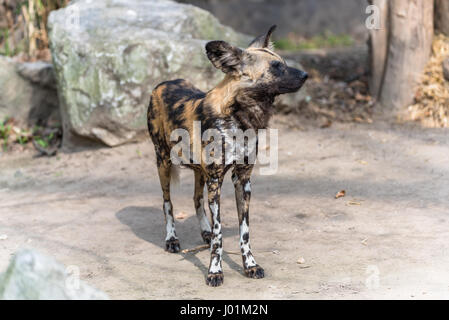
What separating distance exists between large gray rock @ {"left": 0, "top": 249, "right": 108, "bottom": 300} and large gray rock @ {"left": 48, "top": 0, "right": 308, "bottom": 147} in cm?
445

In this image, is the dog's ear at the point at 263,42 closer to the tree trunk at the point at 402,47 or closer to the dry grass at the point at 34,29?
the tree trunk at the point at 402,47

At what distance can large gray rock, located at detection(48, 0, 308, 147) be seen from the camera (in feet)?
23.6

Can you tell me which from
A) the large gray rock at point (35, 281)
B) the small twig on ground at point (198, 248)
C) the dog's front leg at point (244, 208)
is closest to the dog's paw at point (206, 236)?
the small twig on ground at point (198, 248)

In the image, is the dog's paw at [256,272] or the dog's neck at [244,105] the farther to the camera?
the dog's paw at [256,272]

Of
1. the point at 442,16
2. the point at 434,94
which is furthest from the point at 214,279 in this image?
the point at 442,16

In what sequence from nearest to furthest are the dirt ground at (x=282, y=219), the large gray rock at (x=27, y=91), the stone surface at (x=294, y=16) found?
the dirt ground at (x=282, y=219), the large gray rock at (x=27, y=91), the stone surface at (x=294, y=16)

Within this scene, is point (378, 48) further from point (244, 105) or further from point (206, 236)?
point (244, 105)

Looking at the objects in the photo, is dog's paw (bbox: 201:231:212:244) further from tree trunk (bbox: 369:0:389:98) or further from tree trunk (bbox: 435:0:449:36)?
tree trunk (bbox: 435:0:449:36)

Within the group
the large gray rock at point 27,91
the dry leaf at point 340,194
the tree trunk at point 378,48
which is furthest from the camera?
the large gray rock at point 27,91

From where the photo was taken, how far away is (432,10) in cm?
725

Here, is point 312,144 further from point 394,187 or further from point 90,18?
point 90,18

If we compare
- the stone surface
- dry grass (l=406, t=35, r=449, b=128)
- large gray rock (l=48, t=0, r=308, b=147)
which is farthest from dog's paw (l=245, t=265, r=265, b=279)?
the stone surface

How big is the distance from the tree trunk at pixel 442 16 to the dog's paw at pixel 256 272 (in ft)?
15.8

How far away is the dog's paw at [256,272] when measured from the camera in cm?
402
